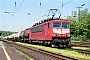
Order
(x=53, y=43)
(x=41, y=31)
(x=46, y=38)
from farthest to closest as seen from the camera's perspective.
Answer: (x=41, y=31) < (x=46, y=38) < (x=53, y=43)

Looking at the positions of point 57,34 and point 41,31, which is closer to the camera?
point 57,34

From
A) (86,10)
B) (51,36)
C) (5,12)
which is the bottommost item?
(51,36)

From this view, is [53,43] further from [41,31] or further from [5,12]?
[5,12]

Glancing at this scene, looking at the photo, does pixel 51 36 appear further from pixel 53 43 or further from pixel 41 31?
pixel 41 31

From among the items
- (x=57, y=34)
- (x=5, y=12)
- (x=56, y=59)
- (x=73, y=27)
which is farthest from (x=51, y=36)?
(x=73, y=27)

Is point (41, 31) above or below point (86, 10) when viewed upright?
below

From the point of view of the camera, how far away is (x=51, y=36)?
29531 millimetres

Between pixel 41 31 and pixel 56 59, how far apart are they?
18.3m

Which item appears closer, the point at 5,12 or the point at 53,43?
the point at 53,43

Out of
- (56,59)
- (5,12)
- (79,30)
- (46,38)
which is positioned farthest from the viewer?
(79,30)

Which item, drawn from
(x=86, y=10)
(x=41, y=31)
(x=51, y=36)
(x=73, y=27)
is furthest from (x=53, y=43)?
(x=86, y=10)

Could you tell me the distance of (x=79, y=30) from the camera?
3381 inches

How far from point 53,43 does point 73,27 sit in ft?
212

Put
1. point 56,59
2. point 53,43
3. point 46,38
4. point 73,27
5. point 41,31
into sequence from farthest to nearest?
point 73,27
point 41,31
point 46,38
point 53,43
point 56,59
